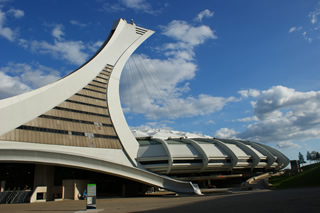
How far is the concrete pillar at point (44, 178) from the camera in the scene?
31141 millimetres

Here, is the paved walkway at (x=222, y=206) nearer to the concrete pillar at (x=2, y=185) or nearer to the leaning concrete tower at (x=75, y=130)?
the leaning concrete tower at (x=75, y=130)

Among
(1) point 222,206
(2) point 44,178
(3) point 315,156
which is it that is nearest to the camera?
(1) point 222,206

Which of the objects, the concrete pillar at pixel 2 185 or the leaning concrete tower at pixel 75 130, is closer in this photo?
the leaning concrete tower at pixel 75 130

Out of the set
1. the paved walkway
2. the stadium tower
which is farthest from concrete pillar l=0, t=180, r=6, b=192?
the paved walkway

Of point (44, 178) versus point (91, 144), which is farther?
point (91, 144)

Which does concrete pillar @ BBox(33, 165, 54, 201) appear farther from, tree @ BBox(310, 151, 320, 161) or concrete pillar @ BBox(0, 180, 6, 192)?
tree @ BBox(310, 151, 320, 161)

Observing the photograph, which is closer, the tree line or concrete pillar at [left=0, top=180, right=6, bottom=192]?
concrete pillar at [left=0, top=180, right=6, bottom=192]

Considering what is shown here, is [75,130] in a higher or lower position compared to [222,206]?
higher

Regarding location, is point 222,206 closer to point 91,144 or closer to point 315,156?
point 91,144

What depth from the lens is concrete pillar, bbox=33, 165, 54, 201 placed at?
1226 inches

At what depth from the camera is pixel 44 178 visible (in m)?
31.4

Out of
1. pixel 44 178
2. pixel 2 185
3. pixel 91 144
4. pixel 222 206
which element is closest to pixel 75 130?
pixel 91 144

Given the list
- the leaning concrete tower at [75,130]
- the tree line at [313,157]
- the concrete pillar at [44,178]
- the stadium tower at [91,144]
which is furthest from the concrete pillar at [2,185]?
the tree line at [313,157]

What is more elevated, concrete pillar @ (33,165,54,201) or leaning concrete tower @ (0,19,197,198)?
leaning concrete tower @ (0,19,197,198)
